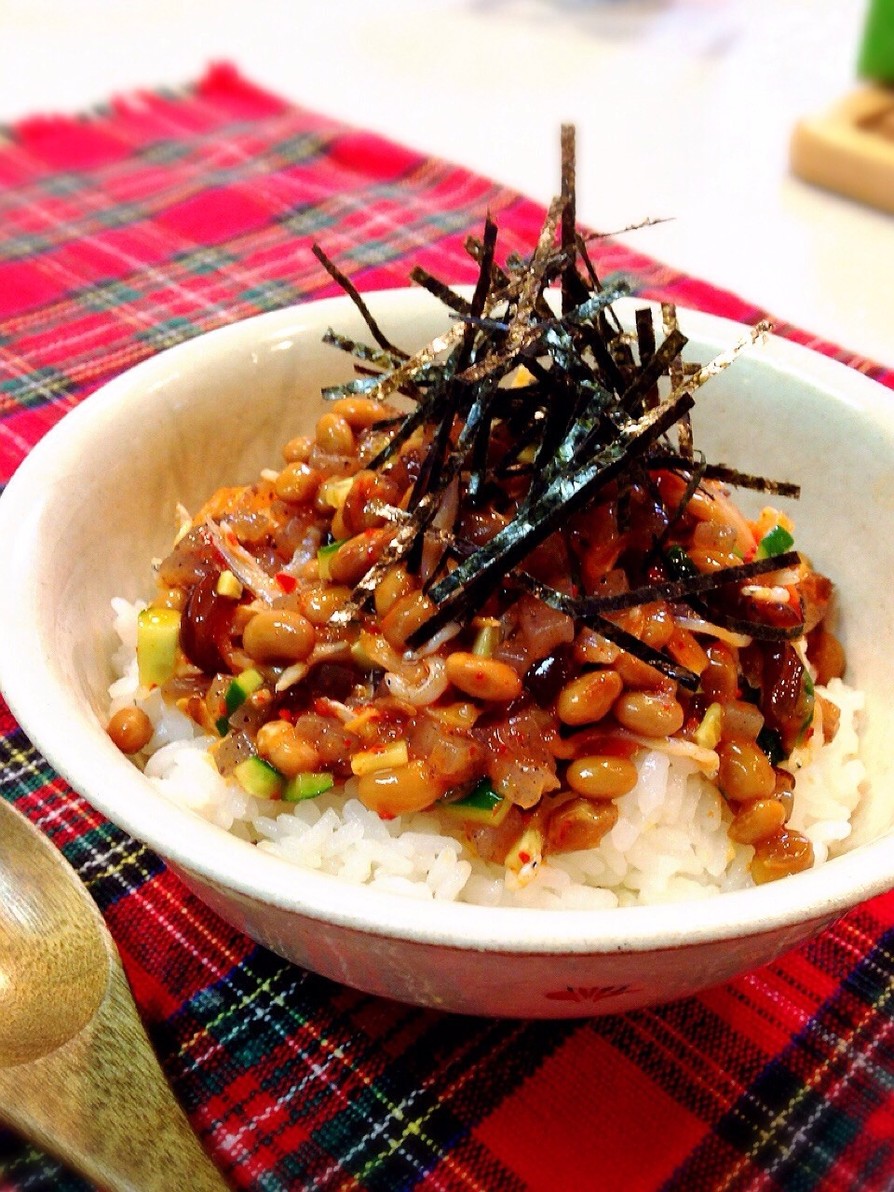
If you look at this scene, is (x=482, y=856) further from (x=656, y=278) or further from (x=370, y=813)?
(x=656, y=278)

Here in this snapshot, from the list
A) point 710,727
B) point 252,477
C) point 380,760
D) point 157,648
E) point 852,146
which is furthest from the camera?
point 852,146

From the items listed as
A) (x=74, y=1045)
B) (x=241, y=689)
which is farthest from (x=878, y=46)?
(x=74, y=1045)

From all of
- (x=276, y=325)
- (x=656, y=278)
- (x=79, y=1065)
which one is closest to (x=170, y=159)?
(x=656, y=278)

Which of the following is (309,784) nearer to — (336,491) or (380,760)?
(380,760)

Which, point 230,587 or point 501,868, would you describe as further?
point 230,587

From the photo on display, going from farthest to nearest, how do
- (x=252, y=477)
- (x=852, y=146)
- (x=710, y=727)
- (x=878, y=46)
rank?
(x=878, y=46) < (x=852, y=146) < (x=252, y=477) < (x=710, y=727)

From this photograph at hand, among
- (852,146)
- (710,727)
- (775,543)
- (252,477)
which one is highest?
(852,146)
